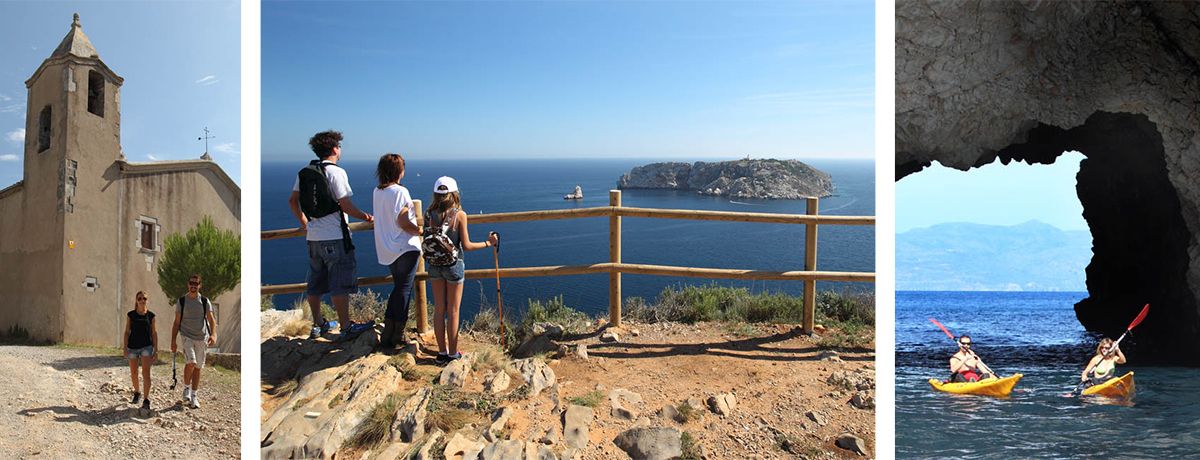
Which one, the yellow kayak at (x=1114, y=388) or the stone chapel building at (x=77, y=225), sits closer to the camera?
the stone chapel building at (x=77, y=225)

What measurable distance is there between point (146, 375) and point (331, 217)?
182 cm

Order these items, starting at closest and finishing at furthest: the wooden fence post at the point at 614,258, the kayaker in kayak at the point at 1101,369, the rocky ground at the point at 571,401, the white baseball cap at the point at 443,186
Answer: the rocky ground at the point at 571,401 → the white baseball cap at the point at 443,186 → the wooden fence post at the point at 614,258 → the kayaker in kayak at the point at 1101,369

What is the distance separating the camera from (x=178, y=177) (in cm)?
509

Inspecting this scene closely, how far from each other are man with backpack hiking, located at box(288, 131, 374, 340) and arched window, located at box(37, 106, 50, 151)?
2029 mm

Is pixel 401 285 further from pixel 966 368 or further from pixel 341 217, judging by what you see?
pixel 966 368

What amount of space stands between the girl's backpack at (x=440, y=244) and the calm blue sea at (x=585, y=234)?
4.26m

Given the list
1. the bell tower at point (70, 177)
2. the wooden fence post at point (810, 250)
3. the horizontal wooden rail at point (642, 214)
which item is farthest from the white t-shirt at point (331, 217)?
the wooden fence post at point (810, 250)

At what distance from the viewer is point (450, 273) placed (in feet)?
14.6

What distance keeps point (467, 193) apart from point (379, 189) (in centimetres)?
843

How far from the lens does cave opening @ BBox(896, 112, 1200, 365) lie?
7.31m

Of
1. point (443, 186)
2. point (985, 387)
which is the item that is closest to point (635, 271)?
point (443, 186)

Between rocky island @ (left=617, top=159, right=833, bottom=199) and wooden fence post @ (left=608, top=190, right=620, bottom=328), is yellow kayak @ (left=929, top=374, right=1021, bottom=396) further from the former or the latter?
rocky island @ (left=617, top=159, right=833, bottom=199)

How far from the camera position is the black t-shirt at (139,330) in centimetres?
475

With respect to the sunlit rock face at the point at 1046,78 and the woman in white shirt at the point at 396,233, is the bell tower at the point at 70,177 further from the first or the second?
the sunlit rock face at the point at 1046,78
